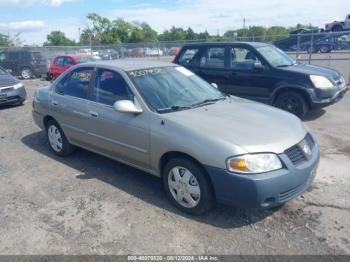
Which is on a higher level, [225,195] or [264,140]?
[264,140]

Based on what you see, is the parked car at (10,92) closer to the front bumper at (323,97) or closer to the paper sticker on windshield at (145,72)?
the paper sticker on windshield at (145,72)

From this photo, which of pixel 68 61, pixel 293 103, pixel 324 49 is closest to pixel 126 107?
pixel 293 103

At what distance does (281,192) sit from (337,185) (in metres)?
1.51

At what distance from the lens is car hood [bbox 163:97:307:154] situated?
3.36m

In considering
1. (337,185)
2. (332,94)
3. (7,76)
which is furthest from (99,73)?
(7,76)

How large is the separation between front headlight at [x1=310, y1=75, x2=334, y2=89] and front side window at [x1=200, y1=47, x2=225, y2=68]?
2116 mm

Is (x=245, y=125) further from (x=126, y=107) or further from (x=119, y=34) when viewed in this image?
(x=119, y=34)

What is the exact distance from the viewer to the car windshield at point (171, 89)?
4.14 meters

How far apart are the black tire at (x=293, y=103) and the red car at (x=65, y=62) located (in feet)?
32.1

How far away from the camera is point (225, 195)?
133 inches

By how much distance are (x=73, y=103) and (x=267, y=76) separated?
453 cm

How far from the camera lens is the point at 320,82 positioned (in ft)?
24.2

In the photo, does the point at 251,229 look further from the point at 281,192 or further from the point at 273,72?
the point at 273,72

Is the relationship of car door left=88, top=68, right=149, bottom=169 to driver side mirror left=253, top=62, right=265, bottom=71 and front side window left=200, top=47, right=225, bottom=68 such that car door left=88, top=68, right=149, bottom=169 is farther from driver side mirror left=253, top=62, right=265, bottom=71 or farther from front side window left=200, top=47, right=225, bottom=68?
front side window left=200, top=47, right=225, bottom=68
